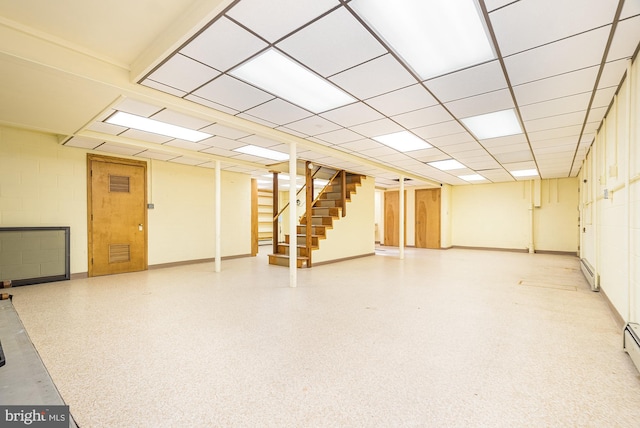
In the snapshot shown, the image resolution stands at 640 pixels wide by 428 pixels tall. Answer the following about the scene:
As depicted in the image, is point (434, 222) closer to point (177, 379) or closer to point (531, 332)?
point (531, 332)

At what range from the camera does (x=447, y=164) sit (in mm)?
7609

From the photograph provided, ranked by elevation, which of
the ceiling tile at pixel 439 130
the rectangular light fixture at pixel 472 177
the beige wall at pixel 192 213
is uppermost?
the ceiling tile at pixel 439 130

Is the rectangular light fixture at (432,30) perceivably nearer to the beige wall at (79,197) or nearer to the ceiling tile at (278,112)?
the ceiling tile at (278,112)

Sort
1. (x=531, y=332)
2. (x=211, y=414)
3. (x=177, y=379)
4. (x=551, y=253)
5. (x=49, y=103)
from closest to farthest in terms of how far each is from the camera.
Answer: (x=211, y=414), (x=177, y=379), (x=531, y=332), (x=49, y=103), (x=551, y=253)

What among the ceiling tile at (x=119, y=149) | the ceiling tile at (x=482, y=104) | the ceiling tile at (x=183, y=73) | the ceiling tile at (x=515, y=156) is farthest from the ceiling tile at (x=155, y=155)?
the ceiling tile at (x=515, y=156)

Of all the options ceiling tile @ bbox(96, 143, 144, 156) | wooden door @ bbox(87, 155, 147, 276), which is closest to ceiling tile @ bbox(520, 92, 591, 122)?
ceiling tile @ bbox(96, 143, 144, 156)

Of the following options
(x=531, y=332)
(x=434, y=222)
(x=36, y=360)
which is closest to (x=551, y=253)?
(x=434, y=222)

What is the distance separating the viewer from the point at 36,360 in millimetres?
2324

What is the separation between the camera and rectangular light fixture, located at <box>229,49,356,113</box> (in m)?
2.77

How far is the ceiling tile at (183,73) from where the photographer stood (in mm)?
2738

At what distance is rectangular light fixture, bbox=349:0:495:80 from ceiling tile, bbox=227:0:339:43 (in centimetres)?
27

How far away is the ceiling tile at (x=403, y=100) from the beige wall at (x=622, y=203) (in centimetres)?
180

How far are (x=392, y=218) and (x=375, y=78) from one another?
1003 centimetres

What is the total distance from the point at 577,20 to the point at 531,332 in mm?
2776
